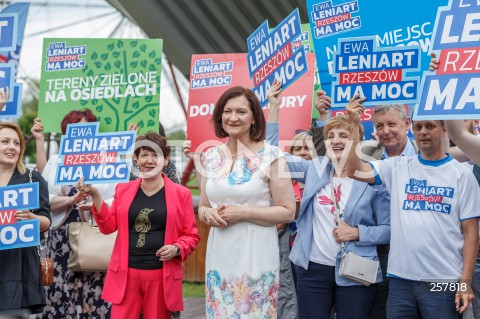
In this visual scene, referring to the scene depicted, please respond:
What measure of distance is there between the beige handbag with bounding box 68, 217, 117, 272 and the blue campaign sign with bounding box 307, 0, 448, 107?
201cm

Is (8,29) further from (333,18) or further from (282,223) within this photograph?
(282,223)

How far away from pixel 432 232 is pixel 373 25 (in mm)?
2334

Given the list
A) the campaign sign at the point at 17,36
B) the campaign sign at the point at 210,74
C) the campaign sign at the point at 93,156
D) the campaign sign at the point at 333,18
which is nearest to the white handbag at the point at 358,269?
the campaign sign at the point at 93,156

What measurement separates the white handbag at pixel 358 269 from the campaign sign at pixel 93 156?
1500 mm

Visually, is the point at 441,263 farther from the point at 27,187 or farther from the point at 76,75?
the point at 76,75

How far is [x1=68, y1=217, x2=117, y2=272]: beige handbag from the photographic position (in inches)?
213

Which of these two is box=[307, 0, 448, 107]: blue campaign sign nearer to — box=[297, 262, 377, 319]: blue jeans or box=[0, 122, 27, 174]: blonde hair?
box=[297, 262, 377, 319]: blue jeans

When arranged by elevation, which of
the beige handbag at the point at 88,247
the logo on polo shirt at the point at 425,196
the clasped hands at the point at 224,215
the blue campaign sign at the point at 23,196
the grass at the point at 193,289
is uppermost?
the blue campaign sign at the point at 23,196

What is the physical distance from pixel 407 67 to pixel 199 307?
4.92 metres

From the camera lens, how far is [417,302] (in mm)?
4047

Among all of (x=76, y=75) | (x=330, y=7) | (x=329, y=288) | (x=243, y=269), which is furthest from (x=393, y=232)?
(x=76, y=75)

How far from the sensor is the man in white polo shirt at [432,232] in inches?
157

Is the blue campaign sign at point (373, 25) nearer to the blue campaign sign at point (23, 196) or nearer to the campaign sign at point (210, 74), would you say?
the campaign sign at point (210, 74)

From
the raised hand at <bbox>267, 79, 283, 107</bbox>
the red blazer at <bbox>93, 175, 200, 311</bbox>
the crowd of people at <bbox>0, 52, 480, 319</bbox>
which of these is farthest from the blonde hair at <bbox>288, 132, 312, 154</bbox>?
the raised hand at <bbox>267, 79, 283, 107</bbox>
